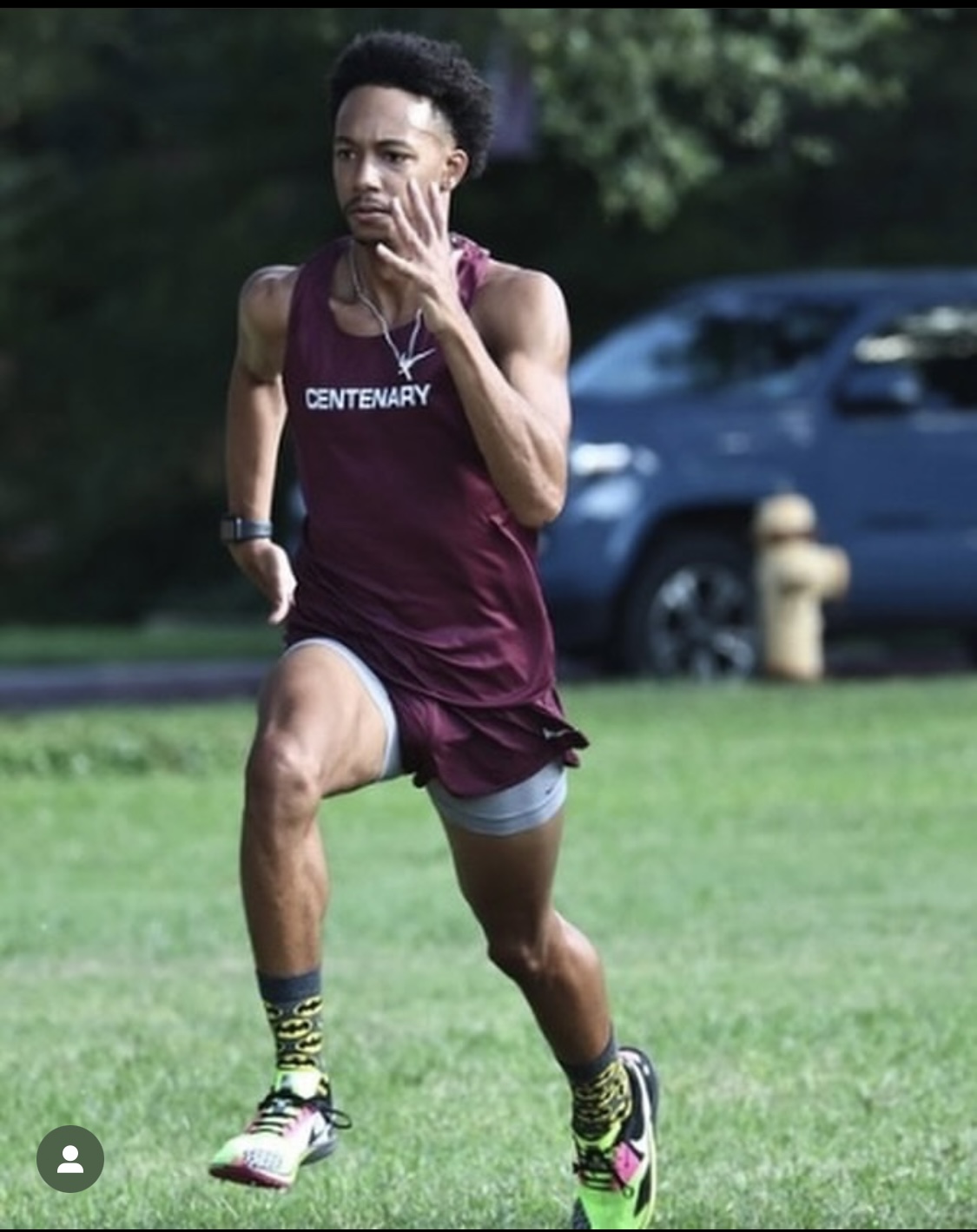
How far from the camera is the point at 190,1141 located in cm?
809

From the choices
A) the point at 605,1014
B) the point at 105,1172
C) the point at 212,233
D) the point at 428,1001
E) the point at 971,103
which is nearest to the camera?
the point at 605,1014

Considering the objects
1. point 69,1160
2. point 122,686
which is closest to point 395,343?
point 69,1160

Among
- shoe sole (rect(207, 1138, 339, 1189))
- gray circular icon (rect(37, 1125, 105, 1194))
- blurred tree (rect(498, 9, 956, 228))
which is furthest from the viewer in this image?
blurred tree (rect(498, 9, 956, 228))

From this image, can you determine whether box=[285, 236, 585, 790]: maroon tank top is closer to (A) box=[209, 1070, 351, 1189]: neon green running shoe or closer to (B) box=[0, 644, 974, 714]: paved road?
(A) box=[209, 1070, 351, 1189]: neon green running shoe

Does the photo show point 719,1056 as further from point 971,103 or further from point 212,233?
point 212,233

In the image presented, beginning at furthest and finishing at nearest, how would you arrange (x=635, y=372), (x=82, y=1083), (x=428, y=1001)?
(x=635, y=372), (x=428, y=1001), (x=82, y=1083)

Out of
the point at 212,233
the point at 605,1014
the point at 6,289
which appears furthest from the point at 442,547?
the point at 6,289

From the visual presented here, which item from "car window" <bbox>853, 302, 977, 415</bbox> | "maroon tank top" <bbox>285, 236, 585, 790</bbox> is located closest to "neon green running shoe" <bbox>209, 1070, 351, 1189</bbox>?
"maroon tank top" <bbox>285, 236, 585, 790</bbox>

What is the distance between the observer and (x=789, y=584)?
19.5m

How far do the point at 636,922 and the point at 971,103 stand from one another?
17622mm

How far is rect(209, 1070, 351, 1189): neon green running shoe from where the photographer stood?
622 centimetres

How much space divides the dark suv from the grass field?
2021mm

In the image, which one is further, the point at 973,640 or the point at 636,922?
the point at 973,640

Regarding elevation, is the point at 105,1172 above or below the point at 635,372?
below
